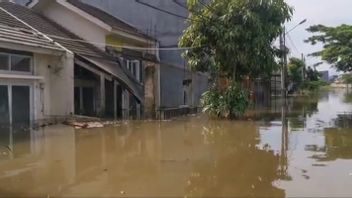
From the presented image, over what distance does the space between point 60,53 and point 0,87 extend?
3.57 metres

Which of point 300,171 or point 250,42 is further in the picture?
point 250,42

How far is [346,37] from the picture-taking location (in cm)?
4544

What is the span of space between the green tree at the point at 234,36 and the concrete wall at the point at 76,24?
4711 millimetres

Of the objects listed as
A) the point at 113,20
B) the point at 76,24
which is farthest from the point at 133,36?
the point at 76,24

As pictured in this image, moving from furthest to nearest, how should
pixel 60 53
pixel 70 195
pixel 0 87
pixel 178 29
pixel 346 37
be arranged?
pixel 346 37 → pixel 178 29 → pixel 60 53 → pixel 0 87 → pixel 70 195

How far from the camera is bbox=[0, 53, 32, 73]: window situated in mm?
18969

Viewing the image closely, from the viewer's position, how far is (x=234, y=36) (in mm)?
22062

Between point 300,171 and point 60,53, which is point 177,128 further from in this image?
point 300,171

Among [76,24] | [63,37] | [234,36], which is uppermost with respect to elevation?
[76,24]

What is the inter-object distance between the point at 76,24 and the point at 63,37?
272cm

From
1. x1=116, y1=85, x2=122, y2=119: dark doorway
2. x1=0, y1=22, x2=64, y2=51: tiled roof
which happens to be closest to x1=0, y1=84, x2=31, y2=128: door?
x1=0, y1=22, x2=64, y2=51: tiled roof

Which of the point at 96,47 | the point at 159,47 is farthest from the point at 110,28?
the point at 159,47

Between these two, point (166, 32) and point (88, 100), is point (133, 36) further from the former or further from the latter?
point (88, 100)

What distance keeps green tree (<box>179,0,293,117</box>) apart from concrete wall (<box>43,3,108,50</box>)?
4711mm
